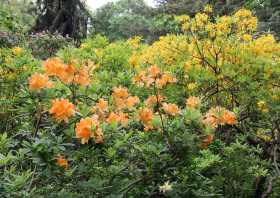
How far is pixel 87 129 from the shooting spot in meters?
2.49

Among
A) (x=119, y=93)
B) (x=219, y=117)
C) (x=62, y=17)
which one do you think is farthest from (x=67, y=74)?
(x=62, y=17)

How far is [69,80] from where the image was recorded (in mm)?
3004

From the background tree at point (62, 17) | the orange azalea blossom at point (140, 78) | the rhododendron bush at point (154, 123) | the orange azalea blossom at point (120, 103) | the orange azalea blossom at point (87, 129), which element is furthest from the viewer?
the background tree at point (62, 17)

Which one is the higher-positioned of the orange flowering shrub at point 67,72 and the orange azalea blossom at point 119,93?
the orange flowering shrub at point 67,72

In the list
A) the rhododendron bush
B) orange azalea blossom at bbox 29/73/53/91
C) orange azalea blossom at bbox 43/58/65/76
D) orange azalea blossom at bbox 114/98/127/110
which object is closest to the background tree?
the rhododendron bush

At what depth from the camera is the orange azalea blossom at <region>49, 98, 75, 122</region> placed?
2.56 m

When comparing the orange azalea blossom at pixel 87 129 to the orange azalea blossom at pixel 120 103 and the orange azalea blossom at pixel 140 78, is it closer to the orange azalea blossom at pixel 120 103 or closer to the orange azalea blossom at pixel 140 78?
the orange azalea blossom at pixel 120 103

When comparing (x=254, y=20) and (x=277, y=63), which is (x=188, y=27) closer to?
(x=254, y=20)

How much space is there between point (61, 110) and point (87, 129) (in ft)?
0.61

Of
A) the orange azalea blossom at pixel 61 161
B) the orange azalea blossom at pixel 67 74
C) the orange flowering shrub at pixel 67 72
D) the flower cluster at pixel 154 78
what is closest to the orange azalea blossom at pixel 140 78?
the flower cluster at pixel 154 78

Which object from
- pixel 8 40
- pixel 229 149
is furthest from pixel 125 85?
pixel 8 40

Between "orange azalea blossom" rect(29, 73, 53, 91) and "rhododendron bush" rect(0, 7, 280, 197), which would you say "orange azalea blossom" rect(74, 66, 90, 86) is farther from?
"orange azalea blossom" rect(29, 73, 53, 91)

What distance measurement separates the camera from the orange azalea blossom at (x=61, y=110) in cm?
256

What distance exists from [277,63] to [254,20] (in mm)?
682
